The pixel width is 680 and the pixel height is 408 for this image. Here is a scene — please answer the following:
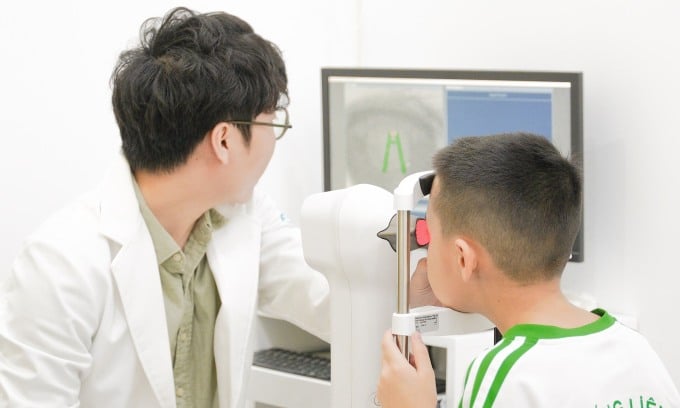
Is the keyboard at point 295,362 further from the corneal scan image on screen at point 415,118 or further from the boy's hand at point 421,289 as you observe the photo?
the boy's hand at point 421,289

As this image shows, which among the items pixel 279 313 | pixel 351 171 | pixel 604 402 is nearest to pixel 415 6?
pixel 351 171

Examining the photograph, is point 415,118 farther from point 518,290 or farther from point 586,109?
point 518,290

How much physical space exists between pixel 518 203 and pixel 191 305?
0.68m

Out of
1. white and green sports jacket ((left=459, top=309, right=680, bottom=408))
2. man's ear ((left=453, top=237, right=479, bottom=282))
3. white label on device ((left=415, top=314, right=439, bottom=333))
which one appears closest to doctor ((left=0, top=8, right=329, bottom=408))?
white label on device ((left=415, top=314, right=439, bottom=333))

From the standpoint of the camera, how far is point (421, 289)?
148 centimetres

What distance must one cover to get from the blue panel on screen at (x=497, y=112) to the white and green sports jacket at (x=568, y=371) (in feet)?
3.35

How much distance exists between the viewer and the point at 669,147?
7.02 ft

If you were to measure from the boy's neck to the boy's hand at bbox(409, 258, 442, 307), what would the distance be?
162 millimetres

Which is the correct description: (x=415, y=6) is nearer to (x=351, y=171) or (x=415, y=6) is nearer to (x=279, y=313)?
(x=351, y=171)

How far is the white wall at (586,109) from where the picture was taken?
2.07m

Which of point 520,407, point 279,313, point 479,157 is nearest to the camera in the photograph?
point 520,407

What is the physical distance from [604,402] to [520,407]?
0.35ft

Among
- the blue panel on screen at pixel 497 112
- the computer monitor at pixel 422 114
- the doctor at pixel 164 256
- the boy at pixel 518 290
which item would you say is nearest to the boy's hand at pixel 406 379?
the boy at pixel 518 290

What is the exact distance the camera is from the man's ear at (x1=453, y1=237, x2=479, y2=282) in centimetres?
129
